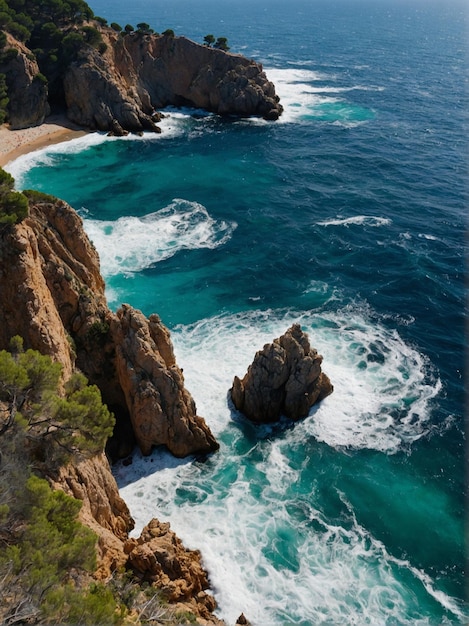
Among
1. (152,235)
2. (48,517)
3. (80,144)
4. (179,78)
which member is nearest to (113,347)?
(48,517)

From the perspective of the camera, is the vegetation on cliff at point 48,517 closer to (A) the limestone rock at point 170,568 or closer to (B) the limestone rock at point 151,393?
(A) the limestone rock at point 170,568

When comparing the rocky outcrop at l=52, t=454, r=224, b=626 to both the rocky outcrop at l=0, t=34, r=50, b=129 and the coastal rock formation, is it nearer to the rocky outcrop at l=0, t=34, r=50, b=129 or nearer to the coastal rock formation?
the rocky outcrop at l=0, t=34, r=50, b=129

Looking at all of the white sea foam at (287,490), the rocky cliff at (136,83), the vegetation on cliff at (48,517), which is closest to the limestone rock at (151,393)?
the white sea foam at (287,490)

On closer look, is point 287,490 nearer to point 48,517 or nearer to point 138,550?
point 138,550

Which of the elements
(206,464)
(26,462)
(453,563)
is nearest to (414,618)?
(453,563)

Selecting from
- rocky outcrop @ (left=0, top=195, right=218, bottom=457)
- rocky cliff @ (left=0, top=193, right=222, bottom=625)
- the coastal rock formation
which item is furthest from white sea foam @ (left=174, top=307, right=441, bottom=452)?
the coastal rock formation

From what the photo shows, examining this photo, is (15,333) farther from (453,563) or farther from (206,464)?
(453,563)

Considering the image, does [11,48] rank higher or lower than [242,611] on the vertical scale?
higher
